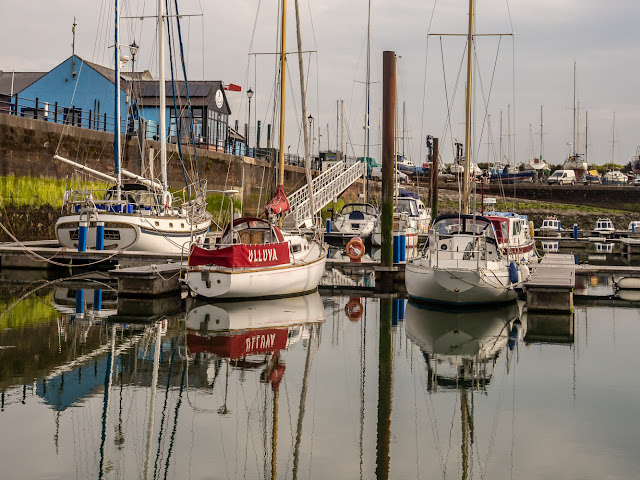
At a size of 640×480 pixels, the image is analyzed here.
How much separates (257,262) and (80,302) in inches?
179

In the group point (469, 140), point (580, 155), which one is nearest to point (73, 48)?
point (469, 140)

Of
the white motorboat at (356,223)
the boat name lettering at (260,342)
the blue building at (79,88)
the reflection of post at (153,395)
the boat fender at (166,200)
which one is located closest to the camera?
the reflection of post at (153,395)

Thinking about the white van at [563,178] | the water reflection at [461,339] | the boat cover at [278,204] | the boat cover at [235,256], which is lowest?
the water reflection at [461,339]

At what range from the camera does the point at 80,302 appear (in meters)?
19.5

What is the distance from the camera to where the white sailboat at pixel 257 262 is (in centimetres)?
1845

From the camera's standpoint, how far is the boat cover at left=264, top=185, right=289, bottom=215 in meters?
21.2

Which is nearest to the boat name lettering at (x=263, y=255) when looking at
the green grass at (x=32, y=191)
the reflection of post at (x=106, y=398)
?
the reflection of post at (x=106, y=398)

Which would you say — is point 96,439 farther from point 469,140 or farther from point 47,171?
point 47,171

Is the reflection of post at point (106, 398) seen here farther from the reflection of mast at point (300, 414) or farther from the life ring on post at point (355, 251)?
the life ring on post at point (355, 251)

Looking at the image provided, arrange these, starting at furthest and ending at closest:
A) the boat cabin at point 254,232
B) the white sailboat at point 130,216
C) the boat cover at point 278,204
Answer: the white sailboat at point 130,216 → the boat cover at point 278,204 → the boat cabin at point 254,232

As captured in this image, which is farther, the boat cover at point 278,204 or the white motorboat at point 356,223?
the white motorboat at point 356,223

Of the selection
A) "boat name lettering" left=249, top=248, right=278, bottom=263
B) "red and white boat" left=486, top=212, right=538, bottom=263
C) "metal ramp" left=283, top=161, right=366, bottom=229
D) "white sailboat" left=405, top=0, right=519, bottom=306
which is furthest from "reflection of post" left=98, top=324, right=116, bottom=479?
"metal ramp" left=283, top=161, right=366, bottom=229

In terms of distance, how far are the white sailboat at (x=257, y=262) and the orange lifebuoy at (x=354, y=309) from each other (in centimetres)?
118

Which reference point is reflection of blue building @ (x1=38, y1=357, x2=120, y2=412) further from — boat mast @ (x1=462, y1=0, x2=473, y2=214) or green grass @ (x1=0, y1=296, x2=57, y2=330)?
boat mast @ (x1=462, y1=0, x2=473, y2=214)
